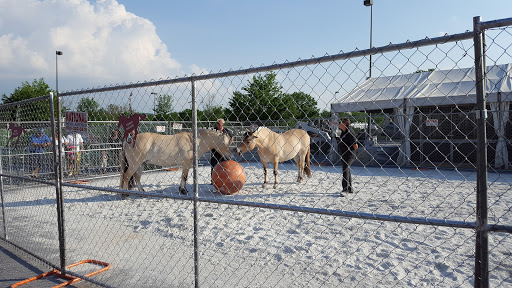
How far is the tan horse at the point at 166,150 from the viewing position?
766 cm

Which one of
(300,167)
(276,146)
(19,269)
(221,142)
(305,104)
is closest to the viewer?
(305,104)

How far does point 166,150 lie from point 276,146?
2913 mm

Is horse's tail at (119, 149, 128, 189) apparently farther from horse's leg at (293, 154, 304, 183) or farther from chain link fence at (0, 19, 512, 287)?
horse's leg at (293, 154, 304, 183)

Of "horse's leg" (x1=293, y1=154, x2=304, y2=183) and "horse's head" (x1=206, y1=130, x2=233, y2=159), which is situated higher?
"horse's head" (x1=206, y1=130, x2=233, y2=159)

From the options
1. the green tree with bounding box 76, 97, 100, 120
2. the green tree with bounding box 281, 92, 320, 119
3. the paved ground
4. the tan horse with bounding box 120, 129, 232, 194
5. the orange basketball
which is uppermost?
the green tree with bounding box 76, 97, 100, 120

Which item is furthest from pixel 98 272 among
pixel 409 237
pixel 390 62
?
pixel 409 237

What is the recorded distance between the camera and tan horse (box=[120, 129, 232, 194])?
7660mm

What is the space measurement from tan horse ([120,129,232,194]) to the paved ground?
2.86m

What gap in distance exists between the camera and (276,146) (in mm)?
9008

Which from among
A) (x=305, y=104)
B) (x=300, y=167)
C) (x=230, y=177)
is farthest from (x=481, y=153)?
(x=300, y=167)

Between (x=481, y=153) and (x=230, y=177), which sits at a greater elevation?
(x=481, y=153)

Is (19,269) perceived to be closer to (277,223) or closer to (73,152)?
(277,223)

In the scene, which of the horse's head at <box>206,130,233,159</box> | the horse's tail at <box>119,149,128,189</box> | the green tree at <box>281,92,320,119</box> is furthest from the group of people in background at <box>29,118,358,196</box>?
the green tree at <box>281,92,320,119</box>

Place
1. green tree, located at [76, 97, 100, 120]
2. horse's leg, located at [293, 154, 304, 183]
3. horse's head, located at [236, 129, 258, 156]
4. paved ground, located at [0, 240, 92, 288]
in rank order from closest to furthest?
paved ground, located at [0, 240, 92, 288] < green tree, located at [76, 97, 100, 120] < horse's head, located at [236, 129, 258, 156] < horse's leg, located at [293, 154, 304, 183]
